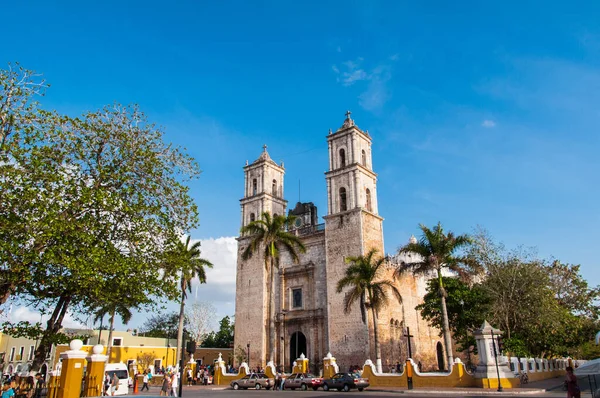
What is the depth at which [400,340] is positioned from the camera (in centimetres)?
3391

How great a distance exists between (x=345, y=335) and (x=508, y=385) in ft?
45.3

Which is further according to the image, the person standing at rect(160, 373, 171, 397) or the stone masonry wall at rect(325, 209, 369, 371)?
the stone masonry wall at rect(325, 209, 369, 371)

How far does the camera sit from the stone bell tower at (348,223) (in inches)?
1230

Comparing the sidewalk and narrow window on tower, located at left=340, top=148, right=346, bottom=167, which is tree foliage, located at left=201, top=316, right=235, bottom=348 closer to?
narrow window on tower, located at left=340, top=148, right=346, bottom=167

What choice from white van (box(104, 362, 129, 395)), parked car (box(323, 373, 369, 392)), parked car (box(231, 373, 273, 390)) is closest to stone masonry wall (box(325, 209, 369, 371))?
parked car (box(231, 373, 273, 390))

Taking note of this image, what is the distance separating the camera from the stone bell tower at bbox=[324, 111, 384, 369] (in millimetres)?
31250

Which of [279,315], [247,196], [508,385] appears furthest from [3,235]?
[247,196]

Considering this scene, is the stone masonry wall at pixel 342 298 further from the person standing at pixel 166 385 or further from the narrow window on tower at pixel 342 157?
the person standing at pixel 166 385

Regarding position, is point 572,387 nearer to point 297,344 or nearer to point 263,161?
point 297,344

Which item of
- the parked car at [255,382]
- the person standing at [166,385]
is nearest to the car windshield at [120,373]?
the person standing at [166,385]

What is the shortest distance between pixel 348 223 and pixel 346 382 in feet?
47.3

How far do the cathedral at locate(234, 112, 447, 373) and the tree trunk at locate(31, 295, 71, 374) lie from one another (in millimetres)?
20120

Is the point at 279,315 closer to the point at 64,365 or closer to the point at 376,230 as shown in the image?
Answer: the point at 376,230

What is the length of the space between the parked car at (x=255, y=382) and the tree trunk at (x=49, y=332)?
39.7 ft
